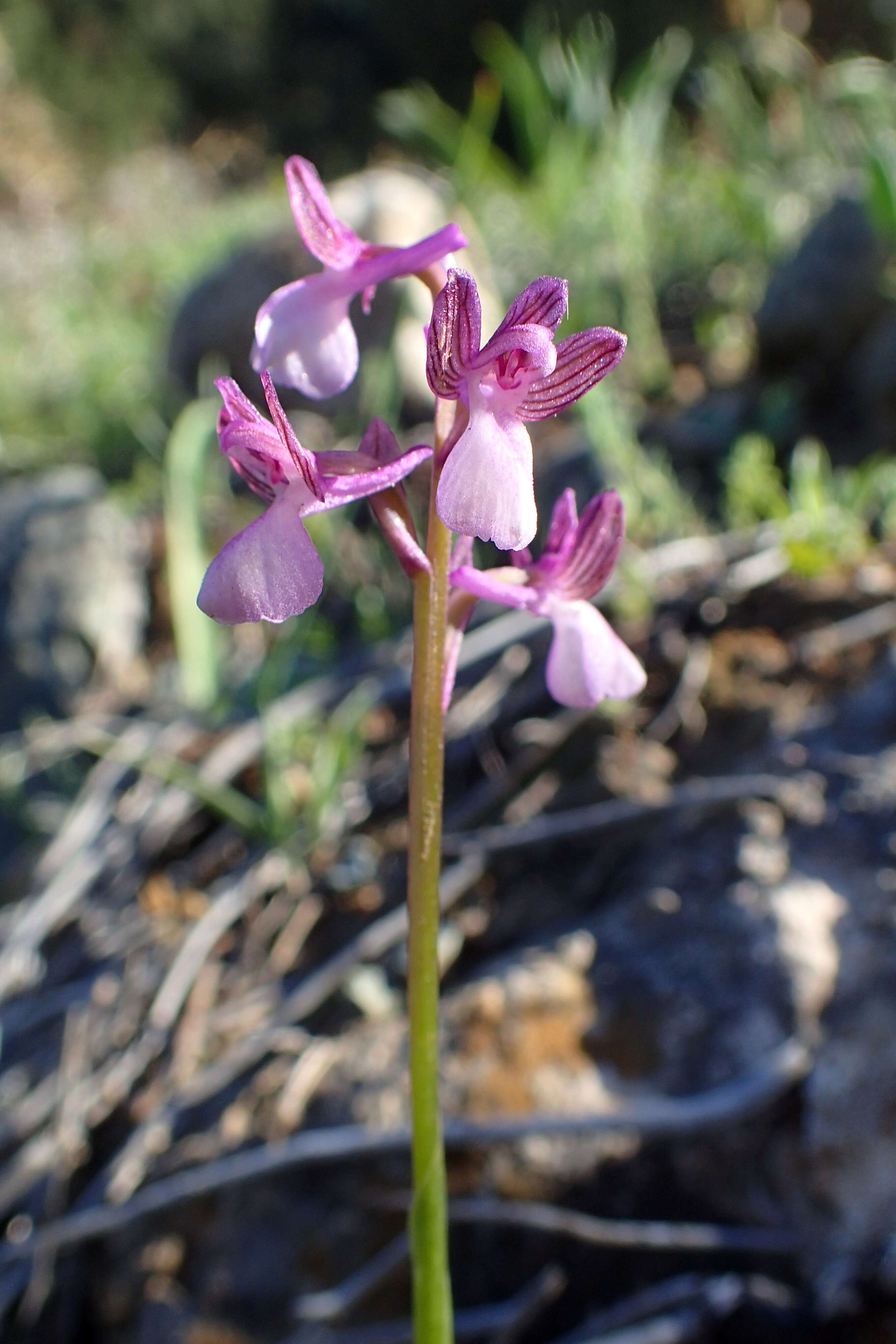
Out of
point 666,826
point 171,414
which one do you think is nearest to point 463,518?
point 666,826

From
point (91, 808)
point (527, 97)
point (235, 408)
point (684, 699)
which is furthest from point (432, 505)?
point (527, 97)

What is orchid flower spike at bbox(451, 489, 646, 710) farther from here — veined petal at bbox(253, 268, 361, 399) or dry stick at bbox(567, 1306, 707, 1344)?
dry stick at bbox(567, 1306, 707, 1344)

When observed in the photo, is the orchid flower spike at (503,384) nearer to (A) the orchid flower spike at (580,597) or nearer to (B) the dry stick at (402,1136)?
(A) the orchid flower spike at (580,597)

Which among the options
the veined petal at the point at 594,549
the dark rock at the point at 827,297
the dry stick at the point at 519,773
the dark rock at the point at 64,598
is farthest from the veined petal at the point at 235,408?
the dark rock at the point at 827,297

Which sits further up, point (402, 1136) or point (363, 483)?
point (363, 483)

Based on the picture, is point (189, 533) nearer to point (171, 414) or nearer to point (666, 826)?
point (666, 826)

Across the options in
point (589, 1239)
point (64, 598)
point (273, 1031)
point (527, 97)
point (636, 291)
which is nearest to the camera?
point (589, 1239)

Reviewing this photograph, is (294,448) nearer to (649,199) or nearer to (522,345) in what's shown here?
(522,345)
